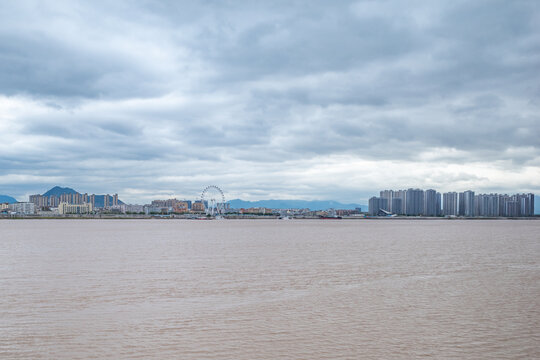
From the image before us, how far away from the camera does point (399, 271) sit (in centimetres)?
2927

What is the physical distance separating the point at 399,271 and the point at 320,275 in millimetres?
5546

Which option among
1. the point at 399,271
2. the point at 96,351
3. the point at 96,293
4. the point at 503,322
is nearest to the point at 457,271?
the point at 399,271

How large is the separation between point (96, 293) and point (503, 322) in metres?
16.0

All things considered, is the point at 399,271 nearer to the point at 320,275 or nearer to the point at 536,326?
the point at 320,275

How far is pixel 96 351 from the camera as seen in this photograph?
40.7ft

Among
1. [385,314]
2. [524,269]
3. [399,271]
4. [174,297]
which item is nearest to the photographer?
[385,314]

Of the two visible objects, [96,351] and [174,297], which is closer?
[96,351]

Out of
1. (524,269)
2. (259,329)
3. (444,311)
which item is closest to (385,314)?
(444,311)

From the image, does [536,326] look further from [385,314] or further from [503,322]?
[385,314]

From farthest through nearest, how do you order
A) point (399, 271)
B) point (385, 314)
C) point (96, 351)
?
point (399, 271) → point (385, 314) → point (96, 351)

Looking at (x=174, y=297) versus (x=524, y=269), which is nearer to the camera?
(x=174, y=297)

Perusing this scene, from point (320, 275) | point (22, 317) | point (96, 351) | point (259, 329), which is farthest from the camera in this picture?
point (320, 275)

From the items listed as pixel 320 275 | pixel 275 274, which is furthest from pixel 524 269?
pixel 275 274

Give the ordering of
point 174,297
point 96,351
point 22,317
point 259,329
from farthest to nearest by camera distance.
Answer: point 174,297 < point 22,317 < point 259,329 < point 96,351
